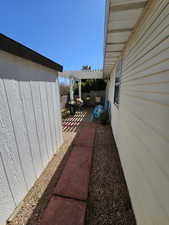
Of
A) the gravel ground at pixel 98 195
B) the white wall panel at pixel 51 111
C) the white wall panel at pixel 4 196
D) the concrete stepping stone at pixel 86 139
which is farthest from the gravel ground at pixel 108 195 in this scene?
the white wall panel at pixel 51 111

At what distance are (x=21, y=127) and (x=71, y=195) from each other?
1.42m

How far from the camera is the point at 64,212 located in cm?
137

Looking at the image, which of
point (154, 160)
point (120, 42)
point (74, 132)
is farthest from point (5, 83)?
point (74, 132)

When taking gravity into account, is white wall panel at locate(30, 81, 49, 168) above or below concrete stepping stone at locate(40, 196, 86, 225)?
above

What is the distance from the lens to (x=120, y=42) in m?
2.21

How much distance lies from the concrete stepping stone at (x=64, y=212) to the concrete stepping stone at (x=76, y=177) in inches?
4.0

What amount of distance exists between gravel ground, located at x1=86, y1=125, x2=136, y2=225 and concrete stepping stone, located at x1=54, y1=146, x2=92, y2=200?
0.42 ft

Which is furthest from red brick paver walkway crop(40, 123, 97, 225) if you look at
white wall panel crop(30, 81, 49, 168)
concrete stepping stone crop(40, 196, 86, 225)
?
white wall panel crop(30, 81, 49, 168)

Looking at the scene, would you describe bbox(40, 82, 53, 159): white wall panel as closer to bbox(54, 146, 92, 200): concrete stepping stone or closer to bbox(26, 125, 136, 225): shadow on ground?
bbox(26, 125, 136, 225): shadow on ground

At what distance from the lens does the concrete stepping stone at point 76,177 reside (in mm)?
1642

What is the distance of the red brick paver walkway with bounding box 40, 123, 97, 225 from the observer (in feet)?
4.25

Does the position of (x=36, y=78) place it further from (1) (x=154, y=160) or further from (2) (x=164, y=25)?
(1) (x=154, y=160)

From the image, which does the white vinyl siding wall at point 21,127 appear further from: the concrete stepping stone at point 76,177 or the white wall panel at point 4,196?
the concrete stepping stone at point 76,177

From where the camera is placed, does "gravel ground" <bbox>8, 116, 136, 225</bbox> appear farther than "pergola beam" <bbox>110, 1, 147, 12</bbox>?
Yes
